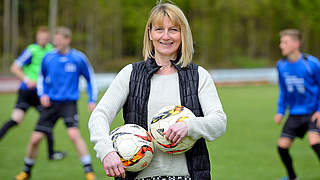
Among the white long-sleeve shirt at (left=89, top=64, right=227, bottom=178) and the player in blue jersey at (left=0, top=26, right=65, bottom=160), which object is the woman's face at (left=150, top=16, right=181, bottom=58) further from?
the player in blue jersey at (left=0, top=26, right=65, bottom=160)

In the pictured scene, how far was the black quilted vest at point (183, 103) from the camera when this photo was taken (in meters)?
3.02

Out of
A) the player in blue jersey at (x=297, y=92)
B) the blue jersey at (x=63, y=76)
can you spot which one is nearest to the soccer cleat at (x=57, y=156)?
the blue jersey at (x=63, y=76)

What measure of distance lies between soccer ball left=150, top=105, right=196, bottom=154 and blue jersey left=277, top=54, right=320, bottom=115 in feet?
14.0

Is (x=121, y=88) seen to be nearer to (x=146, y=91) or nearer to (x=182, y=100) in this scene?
(x=146, y=91)

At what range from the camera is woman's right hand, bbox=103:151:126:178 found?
2750 millimetres

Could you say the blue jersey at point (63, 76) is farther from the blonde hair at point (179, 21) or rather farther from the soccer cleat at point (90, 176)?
the blonde hair at point (179, 21)

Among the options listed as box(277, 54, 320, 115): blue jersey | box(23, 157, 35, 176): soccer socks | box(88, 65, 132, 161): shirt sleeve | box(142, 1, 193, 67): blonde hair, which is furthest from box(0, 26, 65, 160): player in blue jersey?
box(142, 1, 193, 67): blonde hair

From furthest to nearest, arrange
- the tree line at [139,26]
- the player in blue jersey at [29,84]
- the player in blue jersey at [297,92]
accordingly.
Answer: the tree line at [139,26] → the player in blue jersey at [29,84] → the player in blue jersey at [297,92]

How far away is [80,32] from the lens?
55.1 metres

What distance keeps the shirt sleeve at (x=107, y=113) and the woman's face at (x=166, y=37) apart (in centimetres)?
25

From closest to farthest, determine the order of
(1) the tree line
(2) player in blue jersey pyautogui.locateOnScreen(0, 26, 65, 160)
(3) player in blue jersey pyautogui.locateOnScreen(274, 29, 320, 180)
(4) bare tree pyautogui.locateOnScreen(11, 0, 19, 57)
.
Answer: (3) player in blue jersey pyautogui.locateOnScreen(274, 29, 320, 180)
(2) player in blue jersey pyautogui.locateOnScreen(0, 26, 65, 160)
(4) bare tree pyautogui.locateOnScreen(11, 0, 19, 57)
(1) the tree line

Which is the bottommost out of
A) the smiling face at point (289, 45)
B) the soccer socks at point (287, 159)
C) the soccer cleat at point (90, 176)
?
the soccer cleat at point (90, 176)

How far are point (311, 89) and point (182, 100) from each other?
4.21 metres

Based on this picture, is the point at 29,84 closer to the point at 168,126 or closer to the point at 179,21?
the point at 179,21
